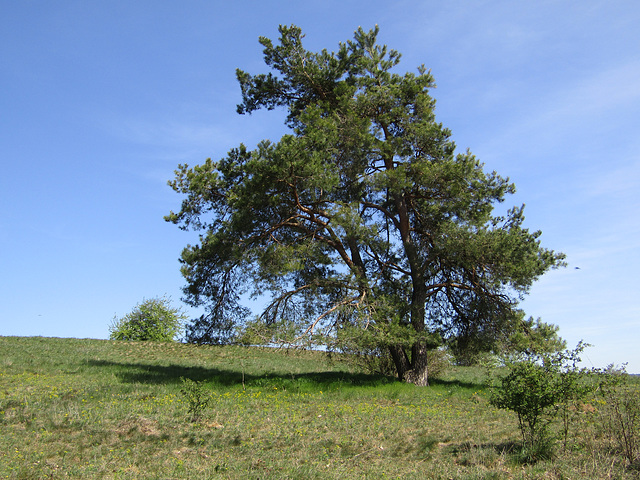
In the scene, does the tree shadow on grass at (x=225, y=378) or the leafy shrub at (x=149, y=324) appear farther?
the leafy shrub at (x=149, y=324)

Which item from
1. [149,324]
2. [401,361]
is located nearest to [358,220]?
[401,361]

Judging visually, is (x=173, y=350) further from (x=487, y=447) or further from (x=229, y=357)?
Answer: (x=487, y=447)

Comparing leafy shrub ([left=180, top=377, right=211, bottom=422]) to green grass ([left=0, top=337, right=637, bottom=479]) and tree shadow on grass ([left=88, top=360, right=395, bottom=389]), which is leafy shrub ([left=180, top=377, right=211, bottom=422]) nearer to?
green grass ([left=0, top=337, right=637, bottom=479])

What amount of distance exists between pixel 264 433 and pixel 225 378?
7897 mm

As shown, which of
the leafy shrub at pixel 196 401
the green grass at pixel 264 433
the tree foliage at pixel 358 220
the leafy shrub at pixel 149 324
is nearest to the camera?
the green grass at pixel 264 433

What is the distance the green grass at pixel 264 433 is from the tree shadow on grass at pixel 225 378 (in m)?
0.15

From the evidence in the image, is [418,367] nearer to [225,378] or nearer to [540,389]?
[225,378]

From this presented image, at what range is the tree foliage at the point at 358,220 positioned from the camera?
1609 cm

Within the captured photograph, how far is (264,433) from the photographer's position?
1031 centimetres

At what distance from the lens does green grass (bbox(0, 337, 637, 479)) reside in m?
8.17

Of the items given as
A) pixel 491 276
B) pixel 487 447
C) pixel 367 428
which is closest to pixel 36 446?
pixel 367 428

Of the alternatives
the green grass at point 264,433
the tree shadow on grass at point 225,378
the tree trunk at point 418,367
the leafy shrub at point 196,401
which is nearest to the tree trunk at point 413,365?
the tree trunk at point 418,367

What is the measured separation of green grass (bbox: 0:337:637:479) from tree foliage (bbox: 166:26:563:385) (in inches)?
90.7

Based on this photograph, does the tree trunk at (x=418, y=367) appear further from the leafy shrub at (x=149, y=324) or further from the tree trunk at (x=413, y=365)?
the leafy shrub at (x=149, y=324)
